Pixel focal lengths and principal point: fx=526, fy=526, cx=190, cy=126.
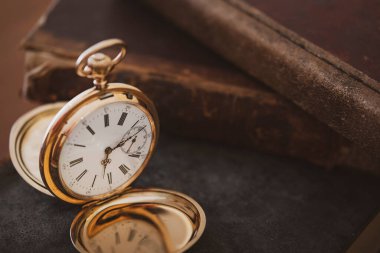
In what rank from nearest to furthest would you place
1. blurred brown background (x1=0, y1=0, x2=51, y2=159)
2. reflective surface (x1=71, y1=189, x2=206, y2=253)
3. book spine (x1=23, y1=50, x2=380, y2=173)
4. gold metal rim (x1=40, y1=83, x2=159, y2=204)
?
gold metal rim (x1=40, y1=83, x2=159, y2=204), reflective surface (x1=71, y1=189, x2=206, y2=253), book spine (x1=23, y1=50, x2=380, y2=173), blurred brown background (x1=0, y1=0, x2=51, y2=159)

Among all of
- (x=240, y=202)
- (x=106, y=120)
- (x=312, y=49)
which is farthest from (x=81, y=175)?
(x=312, y=49)

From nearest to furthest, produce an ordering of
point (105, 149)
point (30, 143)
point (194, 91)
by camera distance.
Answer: point (105, 149) < point (30, 143) < point (194, 91)

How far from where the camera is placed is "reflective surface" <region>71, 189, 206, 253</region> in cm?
133

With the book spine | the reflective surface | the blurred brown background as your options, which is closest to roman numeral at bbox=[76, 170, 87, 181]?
the reflective surface

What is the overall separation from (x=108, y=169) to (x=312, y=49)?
700mm

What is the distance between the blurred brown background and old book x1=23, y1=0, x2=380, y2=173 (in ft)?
0.50

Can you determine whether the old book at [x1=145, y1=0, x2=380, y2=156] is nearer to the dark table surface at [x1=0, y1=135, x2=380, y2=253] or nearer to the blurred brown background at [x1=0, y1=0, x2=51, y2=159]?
the dark table surface at [x1=0, y1=135, x2=380, y2=253]

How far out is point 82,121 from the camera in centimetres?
124

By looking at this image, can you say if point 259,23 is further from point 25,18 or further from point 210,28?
point 25,18

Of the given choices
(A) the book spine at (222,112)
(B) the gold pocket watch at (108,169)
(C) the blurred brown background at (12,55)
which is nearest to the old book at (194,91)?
(A) the book spine at (222,112)

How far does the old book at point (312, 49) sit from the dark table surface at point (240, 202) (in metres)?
0.24

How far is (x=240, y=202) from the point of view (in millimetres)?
1564

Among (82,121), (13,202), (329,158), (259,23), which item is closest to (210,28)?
(259,23)

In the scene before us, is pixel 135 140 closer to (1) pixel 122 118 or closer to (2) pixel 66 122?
(1) pixel 122 118
